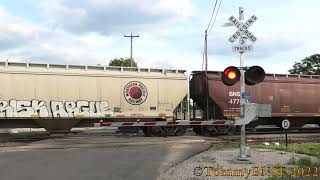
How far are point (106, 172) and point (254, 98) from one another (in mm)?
17736

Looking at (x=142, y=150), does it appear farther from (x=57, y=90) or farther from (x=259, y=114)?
(x=57, y=90)

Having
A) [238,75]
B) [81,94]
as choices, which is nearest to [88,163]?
[238,75]

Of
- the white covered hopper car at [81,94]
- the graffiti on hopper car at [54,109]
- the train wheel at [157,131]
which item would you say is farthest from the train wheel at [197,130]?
the graffiti on hopper car at [54,109]

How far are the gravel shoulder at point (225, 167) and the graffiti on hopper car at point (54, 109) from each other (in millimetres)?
11716

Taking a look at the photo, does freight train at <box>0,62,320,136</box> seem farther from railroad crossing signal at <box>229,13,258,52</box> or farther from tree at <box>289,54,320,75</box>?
tree at <box>289,54,320,75</box>

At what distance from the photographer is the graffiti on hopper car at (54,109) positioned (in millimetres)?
24125

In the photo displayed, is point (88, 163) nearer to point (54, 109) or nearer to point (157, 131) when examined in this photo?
point (54, 109)

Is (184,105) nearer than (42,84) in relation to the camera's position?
No

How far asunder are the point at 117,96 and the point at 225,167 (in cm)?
1476

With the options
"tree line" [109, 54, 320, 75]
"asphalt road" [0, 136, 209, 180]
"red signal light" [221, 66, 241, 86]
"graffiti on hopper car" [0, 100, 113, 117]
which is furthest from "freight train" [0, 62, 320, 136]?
"tree line" [109, 54, 320, 75]

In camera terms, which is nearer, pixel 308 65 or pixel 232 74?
pixel 232 74

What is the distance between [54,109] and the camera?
24906 mm

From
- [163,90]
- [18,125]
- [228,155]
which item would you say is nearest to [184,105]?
[163,90]

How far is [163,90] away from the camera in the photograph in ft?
89.6
